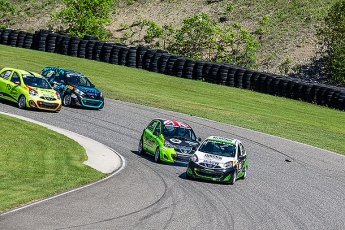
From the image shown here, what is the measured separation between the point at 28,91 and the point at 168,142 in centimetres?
929

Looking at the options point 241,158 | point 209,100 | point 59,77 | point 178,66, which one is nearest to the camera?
point 241,158

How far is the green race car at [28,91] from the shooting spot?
30.0m

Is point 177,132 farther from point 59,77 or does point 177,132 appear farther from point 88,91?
point 59,77

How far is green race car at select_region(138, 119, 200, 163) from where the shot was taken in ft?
75.4

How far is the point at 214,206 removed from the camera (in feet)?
57.5

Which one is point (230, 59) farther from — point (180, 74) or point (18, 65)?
point (18, 65)

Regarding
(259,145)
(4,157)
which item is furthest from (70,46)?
(4,157)

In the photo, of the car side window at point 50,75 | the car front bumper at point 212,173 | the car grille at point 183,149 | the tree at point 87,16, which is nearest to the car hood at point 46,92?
the car side window at point 50,75

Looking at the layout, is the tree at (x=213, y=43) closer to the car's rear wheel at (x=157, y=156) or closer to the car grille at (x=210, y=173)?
the car's rear wheel at (x=157, y=156)

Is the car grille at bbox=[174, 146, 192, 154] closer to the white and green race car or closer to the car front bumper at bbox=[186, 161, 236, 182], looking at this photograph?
the white and green race car

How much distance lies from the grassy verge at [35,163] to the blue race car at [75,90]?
5528 mm

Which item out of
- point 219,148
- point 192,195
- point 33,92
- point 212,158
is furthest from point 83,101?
point 192,195

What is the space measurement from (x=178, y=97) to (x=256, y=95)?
635 cm

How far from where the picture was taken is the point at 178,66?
4912 centimetres
